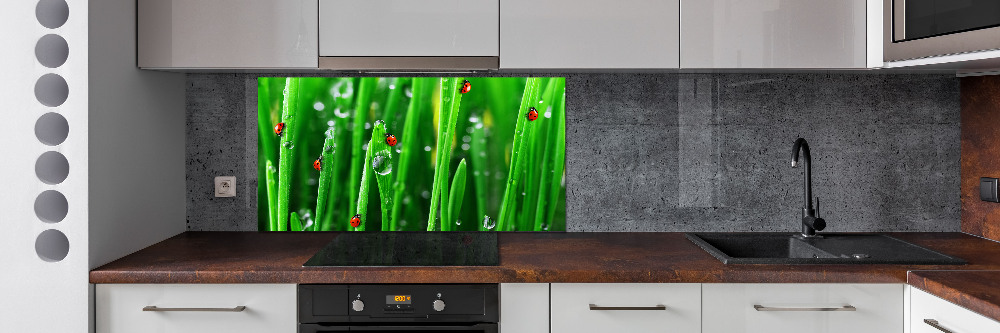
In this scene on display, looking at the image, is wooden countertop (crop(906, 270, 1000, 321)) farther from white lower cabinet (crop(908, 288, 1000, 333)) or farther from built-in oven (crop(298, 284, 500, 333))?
built-in oven (crop(298, 284, 500, 333))

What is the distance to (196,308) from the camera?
1.86m

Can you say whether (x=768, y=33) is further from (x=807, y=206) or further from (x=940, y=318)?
(x=940, y=318)

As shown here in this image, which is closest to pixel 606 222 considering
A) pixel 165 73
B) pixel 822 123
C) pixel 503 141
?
pixel 503 141

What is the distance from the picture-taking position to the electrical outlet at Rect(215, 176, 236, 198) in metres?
2.53

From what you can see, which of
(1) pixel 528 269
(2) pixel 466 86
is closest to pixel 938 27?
(1) pixel 528 269

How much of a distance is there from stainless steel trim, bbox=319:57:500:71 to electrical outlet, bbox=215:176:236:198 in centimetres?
66

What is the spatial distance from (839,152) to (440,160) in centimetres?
138

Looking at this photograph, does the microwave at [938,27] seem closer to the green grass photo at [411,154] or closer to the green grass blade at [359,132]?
the green grass photo at [411,154]

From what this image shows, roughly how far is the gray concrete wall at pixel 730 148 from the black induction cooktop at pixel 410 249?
416 mm

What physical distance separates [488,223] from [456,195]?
0.49 feet

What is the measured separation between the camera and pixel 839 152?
2.51m

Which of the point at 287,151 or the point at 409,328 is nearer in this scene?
the point at 409,328

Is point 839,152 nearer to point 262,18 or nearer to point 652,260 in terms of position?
point 652,260
